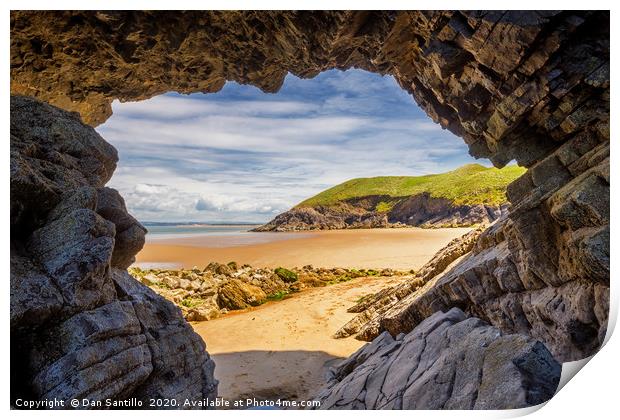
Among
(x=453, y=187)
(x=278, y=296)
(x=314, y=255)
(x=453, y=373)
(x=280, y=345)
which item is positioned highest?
(x=453, y=187)

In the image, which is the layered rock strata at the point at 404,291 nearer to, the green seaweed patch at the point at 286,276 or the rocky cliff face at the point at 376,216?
the green seaweed patch at the point at 286,276

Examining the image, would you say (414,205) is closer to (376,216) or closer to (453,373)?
(376,216)

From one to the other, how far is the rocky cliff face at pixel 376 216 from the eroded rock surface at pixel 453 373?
7051 cm

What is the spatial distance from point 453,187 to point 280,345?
83.7 metres

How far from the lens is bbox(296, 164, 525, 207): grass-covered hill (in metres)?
78.4

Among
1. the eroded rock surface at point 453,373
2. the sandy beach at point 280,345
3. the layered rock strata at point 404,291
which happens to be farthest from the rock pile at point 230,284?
the eroded rock surface at point 453,373

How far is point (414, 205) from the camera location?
288 feet

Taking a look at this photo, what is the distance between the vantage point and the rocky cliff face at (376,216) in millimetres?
79000

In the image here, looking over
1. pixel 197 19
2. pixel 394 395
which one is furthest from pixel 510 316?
pixel 197 19

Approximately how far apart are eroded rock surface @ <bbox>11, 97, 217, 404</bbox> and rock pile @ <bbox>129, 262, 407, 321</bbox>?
38.9 ft

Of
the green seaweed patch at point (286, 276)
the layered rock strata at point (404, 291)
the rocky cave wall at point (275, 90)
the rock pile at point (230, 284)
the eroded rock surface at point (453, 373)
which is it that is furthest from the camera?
the green seaweed patch at point (286, 276)

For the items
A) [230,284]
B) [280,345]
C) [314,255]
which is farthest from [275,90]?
[314,255]
